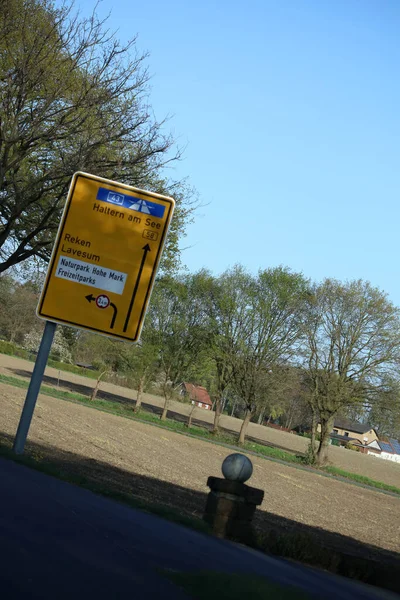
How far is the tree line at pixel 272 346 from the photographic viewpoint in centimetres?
4581

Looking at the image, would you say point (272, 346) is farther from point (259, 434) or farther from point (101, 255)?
point (101, 255)

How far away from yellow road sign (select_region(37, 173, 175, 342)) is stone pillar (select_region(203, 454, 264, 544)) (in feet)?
9.20

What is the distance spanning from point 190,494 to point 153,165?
9.94m

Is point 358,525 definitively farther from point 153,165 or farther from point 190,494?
point 153,165

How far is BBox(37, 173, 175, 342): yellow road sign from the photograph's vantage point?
435 inches

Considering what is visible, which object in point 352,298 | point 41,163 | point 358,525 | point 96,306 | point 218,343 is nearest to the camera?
point 96,306

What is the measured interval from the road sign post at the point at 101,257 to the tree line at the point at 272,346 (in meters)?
29.8

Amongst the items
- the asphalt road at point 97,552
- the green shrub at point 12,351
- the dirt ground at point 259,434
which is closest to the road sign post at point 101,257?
the asphalt road at point 97,552

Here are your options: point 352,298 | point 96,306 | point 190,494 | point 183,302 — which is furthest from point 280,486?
point 183,302

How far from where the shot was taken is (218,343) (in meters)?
51.4

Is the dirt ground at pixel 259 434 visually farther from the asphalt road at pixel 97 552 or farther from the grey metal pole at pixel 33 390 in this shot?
the asphalt road at pixel 97 552

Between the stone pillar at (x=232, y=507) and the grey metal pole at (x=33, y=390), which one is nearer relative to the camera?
the stone pillar at (x=232, y=507)

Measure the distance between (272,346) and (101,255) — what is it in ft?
128

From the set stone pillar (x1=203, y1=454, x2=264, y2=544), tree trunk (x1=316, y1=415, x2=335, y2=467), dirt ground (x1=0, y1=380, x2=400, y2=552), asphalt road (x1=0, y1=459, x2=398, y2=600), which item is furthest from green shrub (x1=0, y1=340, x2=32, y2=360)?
asphalt road (x1=0, y1=459, x2=398, y2=600)
